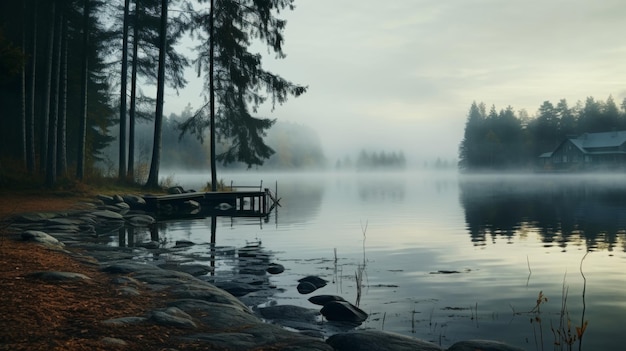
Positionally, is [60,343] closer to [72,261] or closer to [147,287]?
[147,287]

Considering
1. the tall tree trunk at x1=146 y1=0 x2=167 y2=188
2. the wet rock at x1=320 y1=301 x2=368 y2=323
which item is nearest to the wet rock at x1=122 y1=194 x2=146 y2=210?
the tall tree trunk at x1=146 y1=0 x2=167 y2=188

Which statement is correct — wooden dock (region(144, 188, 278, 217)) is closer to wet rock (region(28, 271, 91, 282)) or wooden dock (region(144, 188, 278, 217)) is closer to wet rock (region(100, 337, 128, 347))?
wet rock (region(28, 271, 91, 282))

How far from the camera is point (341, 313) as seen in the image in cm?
918

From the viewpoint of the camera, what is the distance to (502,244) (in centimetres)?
1938

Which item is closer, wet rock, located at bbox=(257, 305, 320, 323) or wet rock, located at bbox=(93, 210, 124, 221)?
wet rock, located at bbox=(257, 305, 320, 323)

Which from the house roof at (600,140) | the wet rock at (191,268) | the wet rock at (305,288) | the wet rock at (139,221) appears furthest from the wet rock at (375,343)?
the house roof at (600,140)

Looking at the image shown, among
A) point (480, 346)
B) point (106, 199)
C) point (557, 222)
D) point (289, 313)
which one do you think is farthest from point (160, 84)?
point (480, 346)

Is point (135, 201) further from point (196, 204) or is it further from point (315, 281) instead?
point (315, 281)

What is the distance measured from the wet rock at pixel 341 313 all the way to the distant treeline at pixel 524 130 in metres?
114

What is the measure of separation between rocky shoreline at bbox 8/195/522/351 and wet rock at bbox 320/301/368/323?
0.02 meters

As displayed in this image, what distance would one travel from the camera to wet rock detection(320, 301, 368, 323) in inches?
360

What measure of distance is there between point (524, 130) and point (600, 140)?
25.7 meters

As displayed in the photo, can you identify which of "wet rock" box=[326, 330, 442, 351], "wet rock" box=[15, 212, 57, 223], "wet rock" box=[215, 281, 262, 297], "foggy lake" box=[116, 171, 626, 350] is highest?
"wet rock" box=[15, 212, 57, 223]

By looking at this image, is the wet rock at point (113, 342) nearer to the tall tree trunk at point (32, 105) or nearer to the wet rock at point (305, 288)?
the wet rock at point (305, 288)
